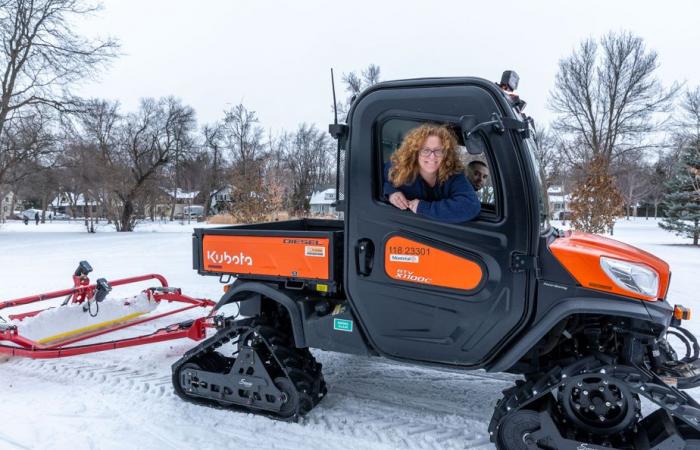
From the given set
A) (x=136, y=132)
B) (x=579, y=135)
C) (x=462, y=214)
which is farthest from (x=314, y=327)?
(x=136, y=132)

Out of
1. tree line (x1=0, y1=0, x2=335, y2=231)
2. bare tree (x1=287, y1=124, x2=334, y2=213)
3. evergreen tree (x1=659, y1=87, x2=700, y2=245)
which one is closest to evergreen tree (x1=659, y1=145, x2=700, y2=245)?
evergreen tree (x1=659, y1=87, x2=700, y2=245)

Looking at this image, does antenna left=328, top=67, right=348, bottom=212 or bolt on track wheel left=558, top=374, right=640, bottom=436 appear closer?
bolt on track wheel left=558, top=374, right=640, bottom=436

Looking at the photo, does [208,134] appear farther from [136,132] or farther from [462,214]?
[462,214]

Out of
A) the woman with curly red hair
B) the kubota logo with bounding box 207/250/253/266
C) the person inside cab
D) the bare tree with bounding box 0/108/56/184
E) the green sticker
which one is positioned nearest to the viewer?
the woman with curly red hair

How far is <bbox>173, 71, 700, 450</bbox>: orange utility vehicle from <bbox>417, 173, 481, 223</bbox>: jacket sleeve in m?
0.06

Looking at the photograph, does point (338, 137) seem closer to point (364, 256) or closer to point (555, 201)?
point (364, 256)

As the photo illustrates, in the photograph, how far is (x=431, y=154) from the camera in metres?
2.81

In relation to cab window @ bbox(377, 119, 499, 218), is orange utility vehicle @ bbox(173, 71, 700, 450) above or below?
below

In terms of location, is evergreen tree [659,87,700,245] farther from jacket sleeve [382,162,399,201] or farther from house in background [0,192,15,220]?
house in background [0,192,15,220]

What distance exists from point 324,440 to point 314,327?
2.35 feet

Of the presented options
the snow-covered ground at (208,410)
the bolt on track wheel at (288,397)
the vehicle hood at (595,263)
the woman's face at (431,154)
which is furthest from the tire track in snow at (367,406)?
the woman's face at (431,154)

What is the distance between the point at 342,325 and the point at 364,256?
52 centimetres

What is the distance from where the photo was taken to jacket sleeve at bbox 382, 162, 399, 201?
2928 millimetres

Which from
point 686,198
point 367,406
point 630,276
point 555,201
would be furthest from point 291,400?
point 686,198
